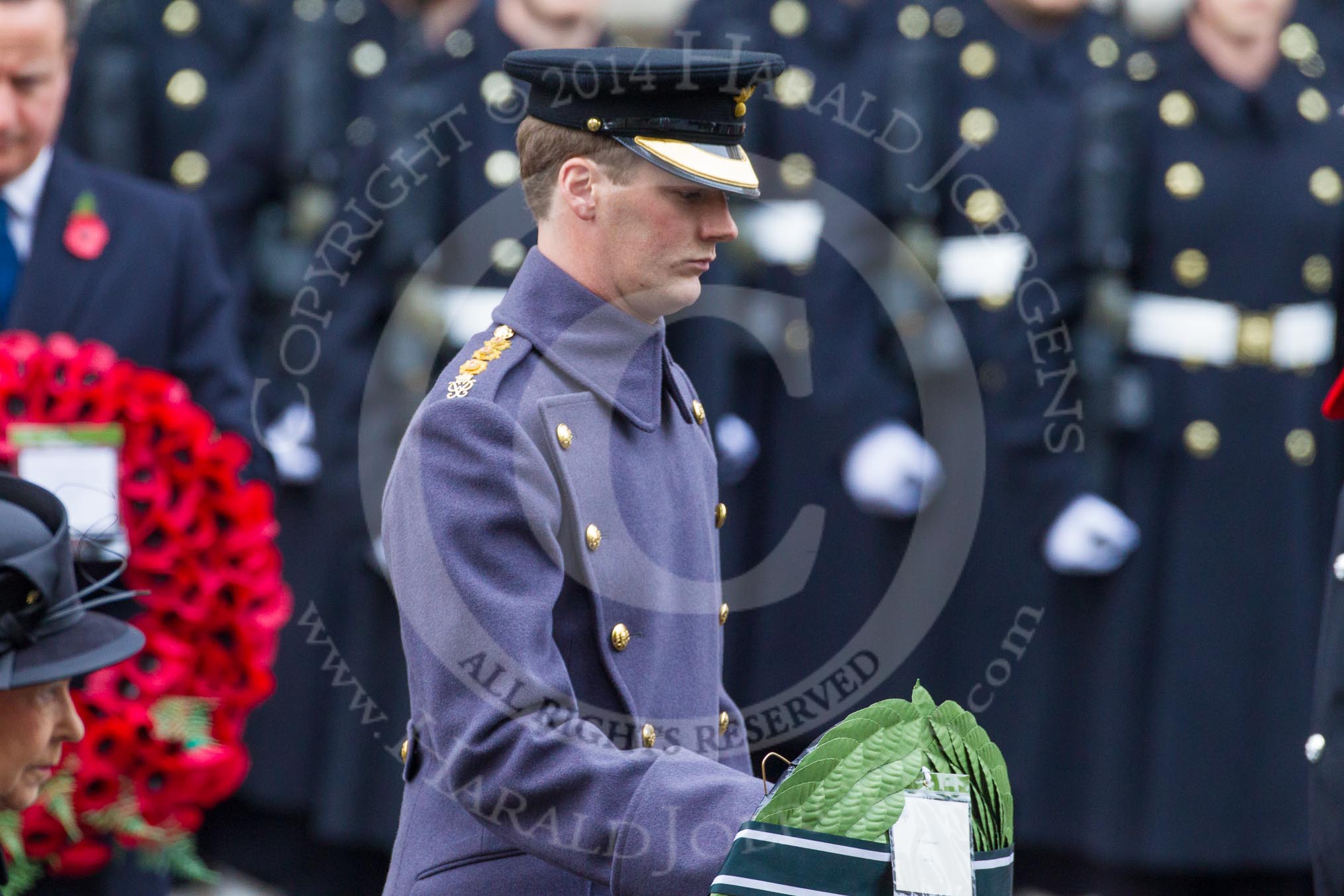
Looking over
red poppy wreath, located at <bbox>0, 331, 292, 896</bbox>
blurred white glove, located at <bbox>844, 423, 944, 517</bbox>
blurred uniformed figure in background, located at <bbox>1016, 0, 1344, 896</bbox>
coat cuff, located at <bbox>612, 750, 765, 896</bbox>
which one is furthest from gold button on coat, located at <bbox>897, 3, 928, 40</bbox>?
coat cuff, located at <bbox>612, 750, 765, 896</bbox>

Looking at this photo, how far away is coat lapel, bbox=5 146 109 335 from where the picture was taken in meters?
3.80

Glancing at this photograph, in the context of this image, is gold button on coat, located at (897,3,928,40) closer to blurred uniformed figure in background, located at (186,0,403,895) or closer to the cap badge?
blurred uniformed figure in background, located at (186,0,403,895)

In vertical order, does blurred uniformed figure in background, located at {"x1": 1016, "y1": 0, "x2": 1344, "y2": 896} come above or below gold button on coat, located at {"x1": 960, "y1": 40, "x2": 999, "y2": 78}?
below

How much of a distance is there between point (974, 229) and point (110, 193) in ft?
6.66

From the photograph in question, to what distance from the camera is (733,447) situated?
4.66 metres

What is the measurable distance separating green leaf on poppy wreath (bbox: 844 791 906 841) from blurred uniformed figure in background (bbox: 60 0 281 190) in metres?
3.39

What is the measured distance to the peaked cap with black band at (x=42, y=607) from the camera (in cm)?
225

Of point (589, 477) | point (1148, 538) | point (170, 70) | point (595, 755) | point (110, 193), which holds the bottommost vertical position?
point (1148, 538)

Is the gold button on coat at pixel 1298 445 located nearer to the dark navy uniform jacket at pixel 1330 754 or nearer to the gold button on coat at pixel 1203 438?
the gold button on coat at pixel 1203 438

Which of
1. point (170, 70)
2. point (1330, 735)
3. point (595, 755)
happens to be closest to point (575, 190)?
point (595, 755)

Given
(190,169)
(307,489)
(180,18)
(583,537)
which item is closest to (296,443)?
(307,489)

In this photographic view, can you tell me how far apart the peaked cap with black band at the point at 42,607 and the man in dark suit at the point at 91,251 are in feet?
4.90

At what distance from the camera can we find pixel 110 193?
13.3ft

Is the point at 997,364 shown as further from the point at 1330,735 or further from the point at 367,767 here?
the point at 1330,735
